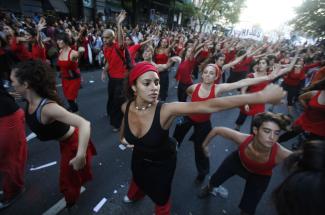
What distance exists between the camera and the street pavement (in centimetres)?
313

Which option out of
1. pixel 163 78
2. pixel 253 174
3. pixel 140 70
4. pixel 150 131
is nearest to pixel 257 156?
pixel 253 174

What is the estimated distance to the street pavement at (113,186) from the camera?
3131 millimetres

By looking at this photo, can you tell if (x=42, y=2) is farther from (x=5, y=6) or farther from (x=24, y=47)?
(x=24, y=47)

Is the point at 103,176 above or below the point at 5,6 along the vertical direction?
below

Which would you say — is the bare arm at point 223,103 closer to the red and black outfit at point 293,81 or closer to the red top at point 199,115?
the red top at point 199,115

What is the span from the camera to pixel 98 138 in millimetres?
4953

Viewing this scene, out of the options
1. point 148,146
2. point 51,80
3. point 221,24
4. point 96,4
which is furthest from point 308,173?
point 221,24

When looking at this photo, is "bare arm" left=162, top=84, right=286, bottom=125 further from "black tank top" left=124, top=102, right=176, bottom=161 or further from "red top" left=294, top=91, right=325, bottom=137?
"red top" left=294, top=91, right=325, bottom=137

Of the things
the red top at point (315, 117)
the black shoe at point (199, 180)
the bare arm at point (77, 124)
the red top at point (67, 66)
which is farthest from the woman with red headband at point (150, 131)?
the red top at point (67, 66)

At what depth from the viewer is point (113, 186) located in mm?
3580

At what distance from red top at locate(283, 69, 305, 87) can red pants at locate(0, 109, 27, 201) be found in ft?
23.3

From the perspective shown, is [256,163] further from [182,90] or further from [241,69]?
[241,69]

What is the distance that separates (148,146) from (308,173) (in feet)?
4.81

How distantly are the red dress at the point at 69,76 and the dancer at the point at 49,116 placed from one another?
2582mm
